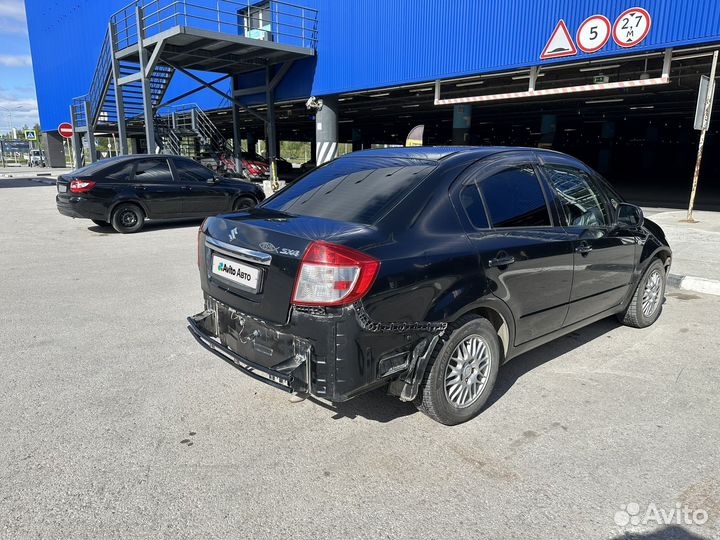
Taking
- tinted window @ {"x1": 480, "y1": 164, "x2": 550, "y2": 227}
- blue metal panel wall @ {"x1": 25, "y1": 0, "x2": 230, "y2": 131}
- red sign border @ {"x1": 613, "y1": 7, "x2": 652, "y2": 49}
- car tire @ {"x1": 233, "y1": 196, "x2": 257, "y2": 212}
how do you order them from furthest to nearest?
blue metal panel wall @ {"x1": 25, "y1": 0, "x2": 230, "y2": 131} → car tire @ {"x1": 233, "y1": 196, "x2": 257, "y2": 212} → red sign border @ {"x1": 613, "y1": 7, "x2": 652, "y2": 49} → tinted window @ {"x1": 480, "y1": 164, "x2": 550, "y2": 227}

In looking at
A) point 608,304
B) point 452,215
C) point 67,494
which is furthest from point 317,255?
point 608,304

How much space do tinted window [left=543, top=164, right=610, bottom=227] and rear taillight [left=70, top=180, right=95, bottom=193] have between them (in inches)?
348

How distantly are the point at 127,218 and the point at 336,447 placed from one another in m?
8.96

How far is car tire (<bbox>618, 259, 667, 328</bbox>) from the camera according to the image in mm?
4832

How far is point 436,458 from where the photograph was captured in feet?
9.34

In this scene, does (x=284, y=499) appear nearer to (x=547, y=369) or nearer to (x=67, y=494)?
(x=67, y=494)

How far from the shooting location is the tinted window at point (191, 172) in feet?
35.2

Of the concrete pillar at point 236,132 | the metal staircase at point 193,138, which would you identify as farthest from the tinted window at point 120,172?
the concrete pillar at point 236,132

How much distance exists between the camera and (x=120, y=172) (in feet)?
32.9

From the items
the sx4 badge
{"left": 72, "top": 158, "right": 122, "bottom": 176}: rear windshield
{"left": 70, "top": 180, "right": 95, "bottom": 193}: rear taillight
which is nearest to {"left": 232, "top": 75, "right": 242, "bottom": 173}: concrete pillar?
{"left": 72, "top": 158, "right": 122, "bottom": 176}: rear windshield

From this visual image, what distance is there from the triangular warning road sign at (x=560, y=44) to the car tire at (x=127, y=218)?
10750mm

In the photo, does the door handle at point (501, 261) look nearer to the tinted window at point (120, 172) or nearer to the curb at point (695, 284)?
the curb at point (695, 284)

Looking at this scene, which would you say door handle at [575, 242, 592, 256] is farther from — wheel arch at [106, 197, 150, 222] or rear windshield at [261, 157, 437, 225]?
wheel arch at [106, 197, 150, 222]

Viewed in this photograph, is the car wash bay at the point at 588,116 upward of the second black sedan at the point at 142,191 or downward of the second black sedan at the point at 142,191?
upward
